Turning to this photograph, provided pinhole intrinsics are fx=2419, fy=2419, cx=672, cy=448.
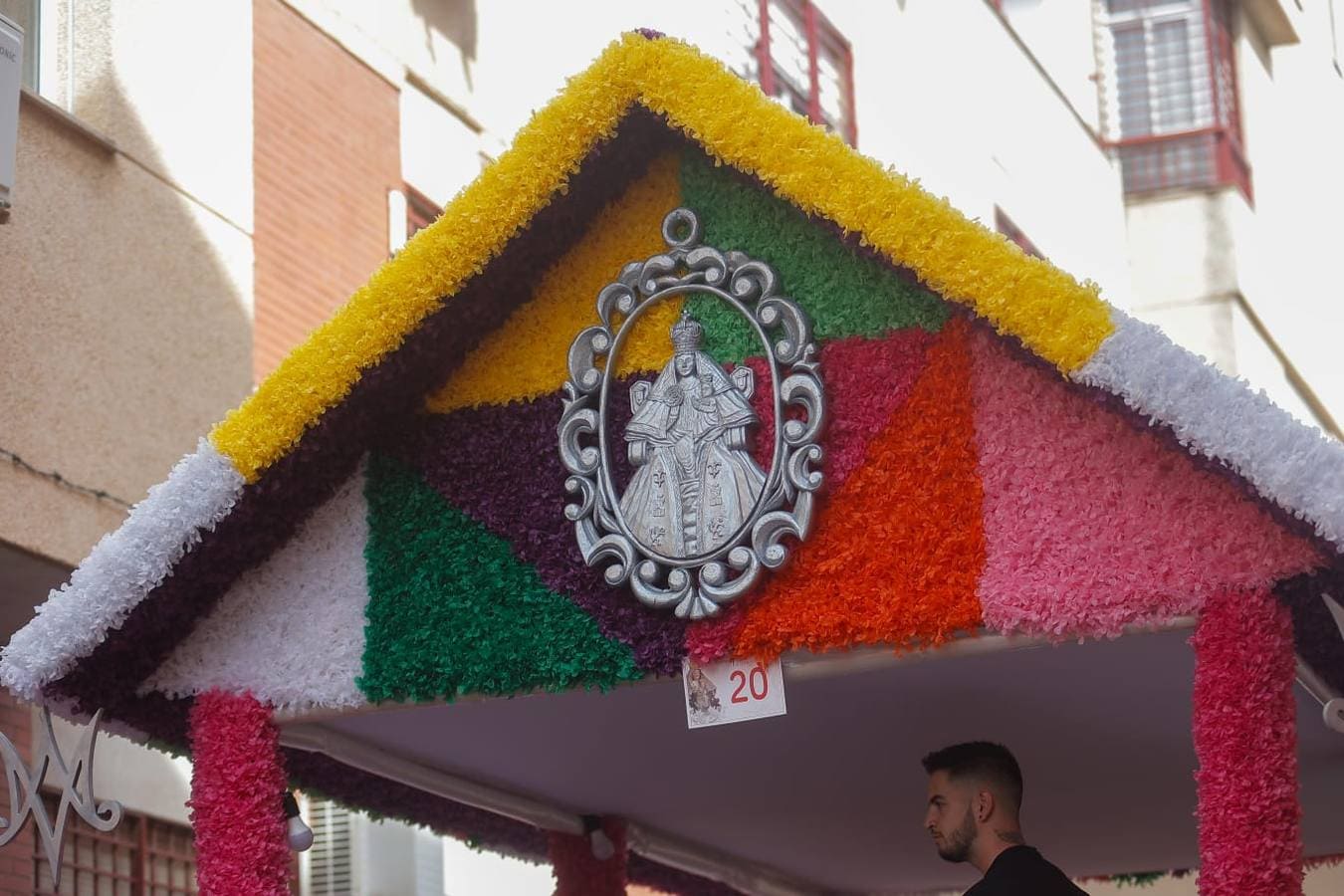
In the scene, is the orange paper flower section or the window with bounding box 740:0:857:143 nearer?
the orange paper flower section

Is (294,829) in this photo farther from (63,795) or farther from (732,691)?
(732,691)

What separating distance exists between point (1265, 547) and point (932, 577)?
97cm

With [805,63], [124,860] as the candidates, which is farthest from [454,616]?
[805,63]

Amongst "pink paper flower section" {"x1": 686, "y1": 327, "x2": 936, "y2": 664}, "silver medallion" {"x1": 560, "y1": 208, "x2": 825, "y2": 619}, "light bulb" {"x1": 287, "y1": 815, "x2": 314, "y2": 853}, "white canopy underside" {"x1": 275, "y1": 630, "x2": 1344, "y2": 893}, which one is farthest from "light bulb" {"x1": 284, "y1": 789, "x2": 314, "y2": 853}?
"pink paper flower section" {"x1": 686, "y1": 327, "x2": 936, "y2": 664}

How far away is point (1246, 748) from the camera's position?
6.66 m

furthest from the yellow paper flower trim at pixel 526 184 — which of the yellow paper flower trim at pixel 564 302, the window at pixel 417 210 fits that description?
the window at pixel 417 210

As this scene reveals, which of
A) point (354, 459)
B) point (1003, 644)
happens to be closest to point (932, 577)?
point (1003, 644)

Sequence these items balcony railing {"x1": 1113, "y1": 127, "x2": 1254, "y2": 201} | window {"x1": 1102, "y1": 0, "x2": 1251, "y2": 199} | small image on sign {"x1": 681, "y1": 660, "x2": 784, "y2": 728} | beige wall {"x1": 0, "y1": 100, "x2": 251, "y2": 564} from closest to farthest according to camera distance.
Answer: small image on sign {"x1": 681, "y1": 660, "x2": 784, "y2": 728}, beige wall {"x1": 0, "y1": 100, "x2": 251, "y2": 564}, balcony railing {"x1": 1113, "y1": 127, "x2": 1254, "y2": 201}, window {"x1": 1102, "y1": 0, "x2": 1251, "y2": 199}

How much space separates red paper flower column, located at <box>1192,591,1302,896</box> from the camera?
21.5 feet

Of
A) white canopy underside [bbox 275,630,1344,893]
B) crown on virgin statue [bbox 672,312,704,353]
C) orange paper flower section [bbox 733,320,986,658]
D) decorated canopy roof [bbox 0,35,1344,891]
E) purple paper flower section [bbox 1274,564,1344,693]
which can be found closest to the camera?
purple paper flower section [bbox 1274,564,1344,693]

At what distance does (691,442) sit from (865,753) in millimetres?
2136

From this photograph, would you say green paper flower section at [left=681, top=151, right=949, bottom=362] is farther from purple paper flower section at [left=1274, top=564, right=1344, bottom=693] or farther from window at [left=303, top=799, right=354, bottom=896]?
window at [left=303, top=799, right=354, bottom=896]

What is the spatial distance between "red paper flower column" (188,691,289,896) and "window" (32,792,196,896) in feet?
11.6

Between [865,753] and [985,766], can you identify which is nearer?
[985,766]
